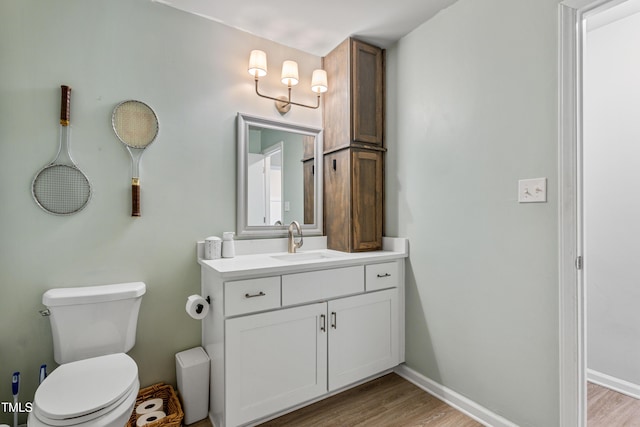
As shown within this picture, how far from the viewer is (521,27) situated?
1.57m

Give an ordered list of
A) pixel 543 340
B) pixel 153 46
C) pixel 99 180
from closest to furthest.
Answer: pixel 543 340
pixel 99 180
pixel 153 46

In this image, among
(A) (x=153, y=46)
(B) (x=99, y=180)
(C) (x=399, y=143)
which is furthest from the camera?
(C) (x=399, y=143)

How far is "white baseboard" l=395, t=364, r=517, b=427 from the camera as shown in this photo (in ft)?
5.49

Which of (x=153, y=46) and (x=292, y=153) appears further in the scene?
(x=292, y=153)

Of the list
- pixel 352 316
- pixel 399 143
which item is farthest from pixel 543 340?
pixel 399 143

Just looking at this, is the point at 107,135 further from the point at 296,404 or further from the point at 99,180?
the point at 296,404

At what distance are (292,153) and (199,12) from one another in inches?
41.7

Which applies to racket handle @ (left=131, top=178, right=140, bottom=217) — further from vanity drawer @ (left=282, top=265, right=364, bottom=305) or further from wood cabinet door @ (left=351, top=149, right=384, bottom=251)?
wood cabinet door @ (left=351, top=149, right=384, bottom=251)

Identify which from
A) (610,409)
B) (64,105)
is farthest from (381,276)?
(64,105)

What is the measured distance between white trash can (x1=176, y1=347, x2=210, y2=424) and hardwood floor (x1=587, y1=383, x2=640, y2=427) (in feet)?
6.88

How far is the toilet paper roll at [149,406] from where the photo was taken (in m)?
1.66

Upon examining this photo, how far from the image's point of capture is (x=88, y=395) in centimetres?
121

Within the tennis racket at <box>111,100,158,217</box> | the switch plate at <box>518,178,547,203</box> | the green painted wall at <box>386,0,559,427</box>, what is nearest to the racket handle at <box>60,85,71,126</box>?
the tennis racket at <box>111,100,158,217</box>

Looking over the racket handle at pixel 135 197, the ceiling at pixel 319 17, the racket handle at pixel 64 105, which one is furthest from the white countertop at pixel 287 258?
the ceiling at pixel 319 17
